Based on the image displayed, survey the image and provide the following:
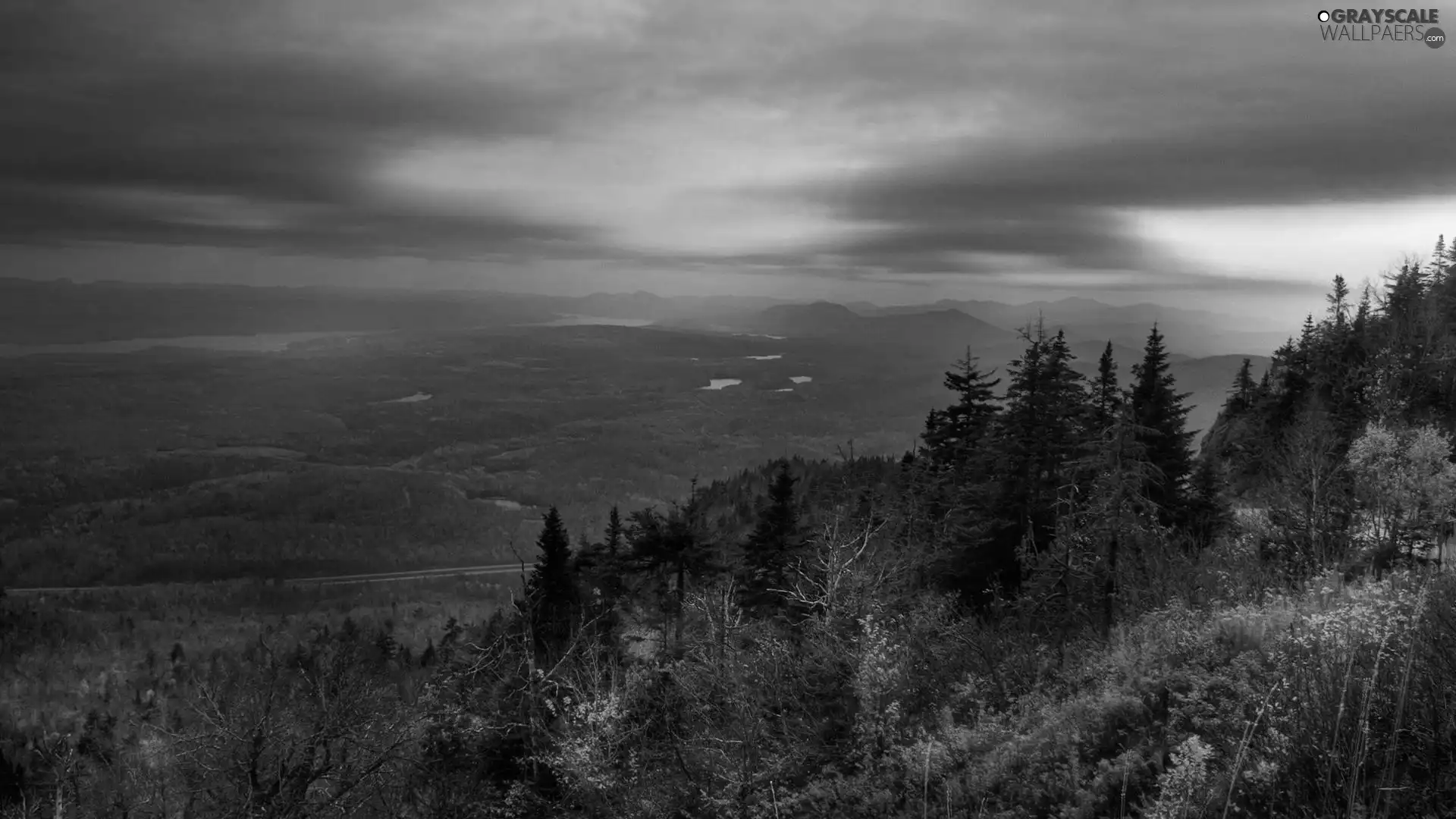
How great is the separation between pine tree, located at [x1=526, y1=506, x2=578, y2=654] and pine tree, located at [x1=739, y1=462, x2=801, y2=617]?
10809 millimetres

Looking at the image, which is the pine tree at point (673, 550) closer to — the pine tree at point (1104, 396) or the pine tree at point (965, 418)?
the pine tree at point (965, 418)

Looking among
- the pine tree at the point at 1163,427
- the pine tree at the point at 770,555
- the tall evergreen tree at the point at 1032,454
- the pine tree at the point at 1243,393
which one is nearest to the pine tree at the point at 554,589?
the pine tree at the point at 770,555

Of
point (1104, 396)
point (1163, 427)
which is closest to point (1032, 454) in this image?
point (1104, 396)

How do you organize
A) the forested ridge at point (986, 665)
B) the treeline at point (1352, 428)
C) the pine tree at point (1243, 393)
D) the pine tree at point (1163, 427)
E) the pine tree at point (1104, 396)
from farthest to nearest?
1. the pine tree at point (1243, 393)
2. the pine tree at point (1163, 427)
3. the pine tree at point (1104, 396)
4. the treeline at point (1352, 428)
5. the forested ridge at point (986, 665)

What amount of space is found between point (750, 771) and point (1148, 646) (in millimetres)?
8498

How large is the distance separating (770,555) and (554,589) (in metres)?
16.3

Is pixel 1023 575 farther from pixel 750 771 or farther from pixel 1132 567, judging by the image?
pixel 750 771

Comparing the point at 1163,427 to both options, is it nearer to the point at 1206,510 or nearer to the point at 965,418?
the point at 1206,510

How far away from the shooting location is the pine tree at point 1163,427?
34.2 metres

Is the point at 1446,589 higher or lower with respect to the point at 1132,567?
higher

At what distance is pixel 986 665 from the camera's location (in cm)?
1728

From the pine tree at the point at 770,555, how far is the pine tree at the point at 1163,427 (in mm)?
17060

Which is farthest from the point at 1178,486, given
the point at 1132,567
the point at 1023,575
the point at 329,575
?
the point at 329,575

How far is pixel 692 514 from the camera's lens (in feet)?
149
